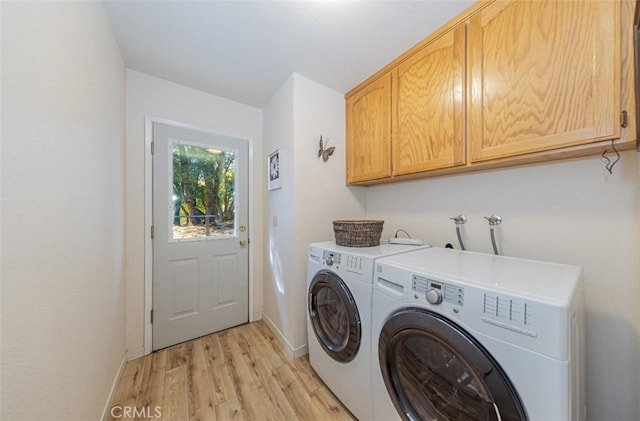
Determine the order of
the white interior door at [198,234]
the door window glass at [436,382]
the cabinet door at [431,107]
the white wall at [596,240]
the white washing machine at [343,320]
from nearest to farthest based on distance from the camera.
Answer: the door window glass at [436,382] < the white wall at [596,240] < the white washing machine at [343,320] < the cabinet door at [431,107] < the white interior door at [198,234]

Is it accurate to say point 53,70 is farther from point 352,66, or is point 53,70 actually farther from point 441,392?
A: point 441,392

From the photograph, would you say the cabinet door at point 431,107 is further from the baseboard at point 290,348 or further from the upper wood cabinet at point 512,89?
the baseboard at point 290,348

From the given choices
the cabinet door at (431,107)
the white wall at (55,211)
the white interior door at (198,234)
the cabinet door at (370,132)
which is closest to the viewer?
the white wall at (55,211)

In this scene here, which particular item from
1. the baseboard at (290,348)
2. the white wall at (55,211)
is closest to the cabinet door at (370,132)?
the baseboard at (290,348)

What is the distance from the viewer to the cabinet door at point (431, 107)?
125 cm

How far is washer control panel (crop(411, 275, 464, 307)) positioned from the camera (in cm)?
76

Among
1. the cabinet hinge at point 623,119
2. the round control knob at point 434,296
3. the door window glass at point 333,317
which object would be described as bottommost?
the door window glass at point 333,317

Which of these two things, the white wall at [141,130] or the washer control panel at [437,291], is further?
the white wall at [141,130]

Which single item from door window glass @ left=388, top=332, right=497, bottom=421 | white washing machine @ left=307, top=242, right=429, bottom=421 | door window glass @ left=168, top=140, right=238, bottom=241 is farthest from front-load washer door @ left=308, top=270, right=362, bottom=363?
door window glass @ left=168, top=140, right=238, bottom=241

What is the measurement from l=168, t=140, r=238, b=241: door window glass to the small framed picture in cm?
38

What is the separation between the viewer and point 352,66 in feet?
5.51

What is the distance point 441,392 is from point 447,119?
4.50 ft

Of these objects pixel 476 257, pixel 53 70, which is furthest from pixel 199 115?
pixel 476 257

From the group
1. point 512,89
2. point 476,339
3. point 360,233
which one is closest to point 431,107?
Answer: point 512,89
